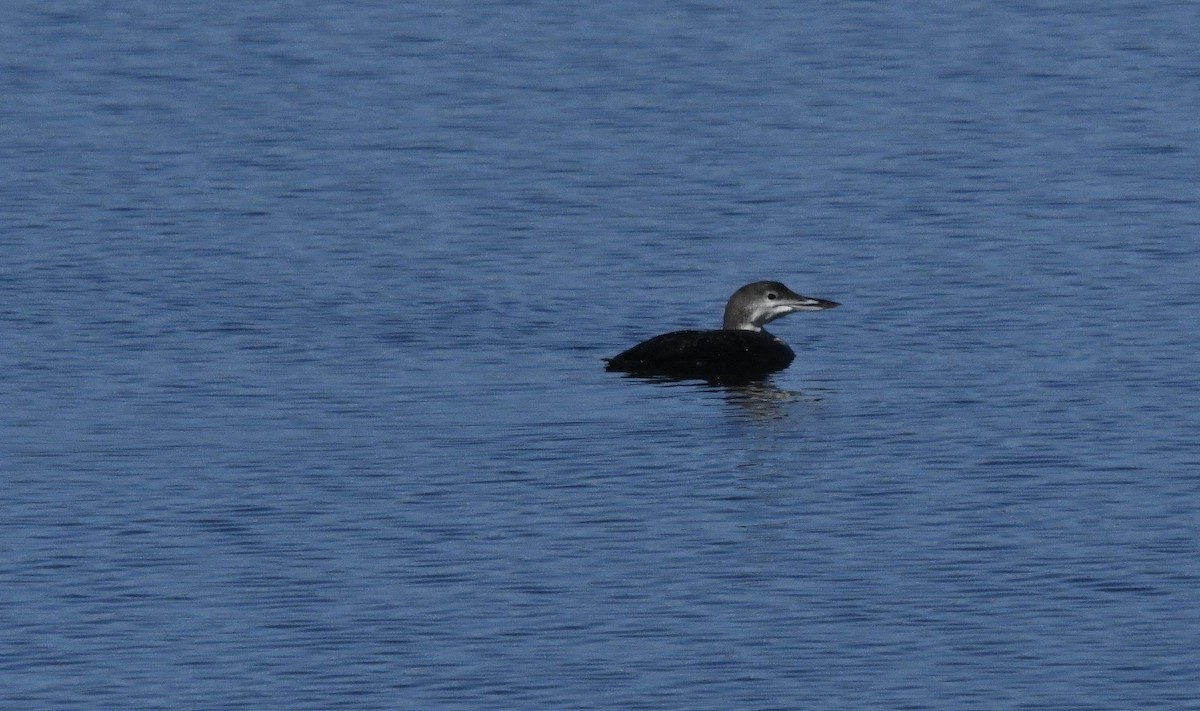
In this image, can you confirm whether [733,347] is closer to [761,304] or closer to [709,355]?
[709,355]

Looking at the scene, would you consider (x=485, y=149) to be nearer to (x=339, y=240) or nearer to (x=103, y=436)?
(x=339, y=240)

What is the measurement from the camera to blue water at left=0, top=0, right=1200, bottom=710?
59.4ft

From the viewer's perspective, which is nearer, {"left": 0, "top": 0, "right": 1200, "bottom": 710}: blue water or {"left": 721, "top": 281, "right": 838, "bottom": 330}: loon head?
{"left": 0, "top": 0, "right": 1200, "bottom": 710}: blue water

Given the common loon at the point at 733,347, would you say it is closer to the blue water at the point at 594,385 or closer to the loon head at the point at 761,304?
the loon head at the point at 761,304

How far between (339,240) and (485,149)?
683 centimetres

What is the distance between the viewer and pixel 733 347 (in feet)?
90.1

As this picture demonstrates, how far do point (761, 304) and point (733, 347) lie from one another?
136 cm

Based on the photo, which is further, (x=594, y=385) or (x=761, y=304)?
(x=761, y=304)

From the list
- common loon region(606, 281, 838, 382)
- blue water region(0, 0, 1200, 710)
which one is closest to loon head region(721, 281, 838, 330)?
common loon region(606, 281, 838, 382)

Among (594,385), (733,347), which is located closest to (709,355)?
(733,347)

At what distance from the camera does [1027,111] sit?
43.7 m

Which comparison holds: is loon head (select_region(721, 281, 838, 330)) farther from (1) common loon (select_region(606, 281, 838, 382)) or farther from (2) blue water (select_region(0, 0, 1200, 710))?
(2) blue water (select_region(0, 0, 1200, 710))

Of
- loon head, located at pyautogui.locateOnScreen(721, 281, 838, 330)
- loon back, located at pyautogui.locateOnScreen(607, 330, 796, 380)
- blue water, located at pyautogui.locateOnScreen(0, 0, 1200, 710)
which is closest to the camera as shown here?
blue water, located at pyautogui.locateOnScreen(0, 0, 1200, 710)

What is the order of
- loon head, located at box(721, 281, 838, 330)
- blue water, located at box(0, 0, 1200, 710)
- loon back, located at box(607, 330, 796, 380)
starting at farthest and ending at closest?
loon head, located at box(721, 281, 838, 330) < loon back, located at box(607, 330, 796, 380) < blue water, located at box(0, 0, 1200, 710)
